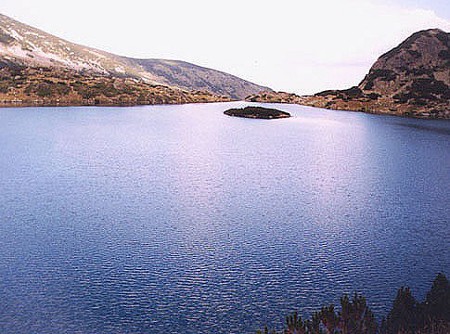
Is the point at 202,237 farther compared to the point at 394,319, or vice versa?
the point at 202,237

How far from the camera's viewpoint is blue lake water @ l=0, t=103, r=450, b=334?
84.3ft

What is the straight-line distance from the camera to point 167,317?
2447 cm

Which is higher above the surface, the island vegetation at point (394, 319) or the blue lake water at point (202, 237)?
the island vegetation at point (394, 319)

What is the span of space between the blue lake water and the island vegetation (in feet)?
9.13

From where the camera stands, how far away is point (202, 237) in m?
37.7

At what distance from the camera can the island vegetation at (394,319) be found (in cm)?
2152

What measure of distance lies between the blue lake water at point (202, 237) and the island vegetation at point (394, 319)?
9.13ft

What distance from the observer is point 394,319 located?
22625 millimetres

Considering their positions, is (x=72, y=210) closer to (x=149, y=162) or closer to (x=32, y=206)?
(x=32, y=206)

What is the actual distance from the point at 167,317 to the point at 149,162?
5157cm

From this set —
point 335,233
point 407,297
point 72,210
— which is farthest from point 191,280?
point 72,210

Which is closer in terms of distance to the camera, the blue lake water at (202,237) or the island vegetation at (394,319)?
the island vegetation at (394,319)

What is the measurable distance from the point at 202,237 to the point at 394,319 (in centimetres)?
1945

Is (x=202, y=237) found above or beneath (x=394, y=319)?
beneath
